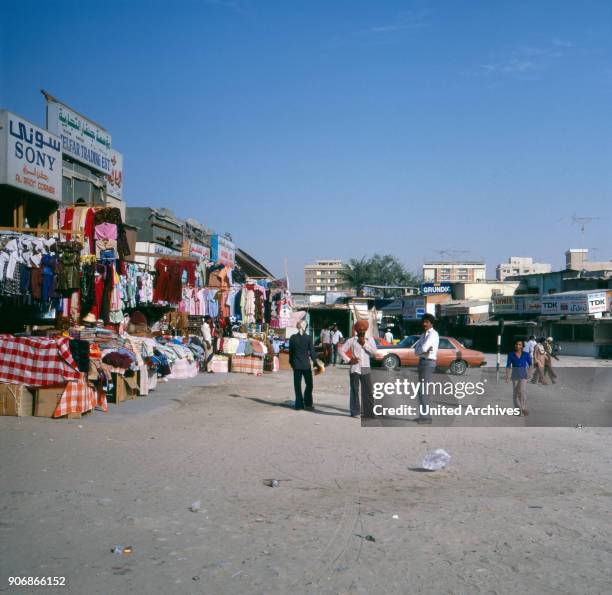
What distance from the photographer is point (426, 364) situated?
460 inches

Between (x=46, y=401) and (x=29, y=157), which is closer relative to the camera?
(x=46, y=401)

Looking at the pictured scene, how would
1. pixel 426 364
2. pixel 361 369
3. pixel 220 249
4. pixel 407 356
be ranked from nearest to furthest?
pixel 426 364 < pixel 361 369 < pixel 407 356 < pixel 220 249

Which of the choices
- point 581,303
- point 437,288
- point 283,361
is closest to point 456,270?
point 437,288

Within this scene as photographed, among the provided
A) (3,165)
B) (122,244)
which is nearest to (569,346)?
(122,244)

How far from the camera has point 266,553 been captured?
493 centimetres

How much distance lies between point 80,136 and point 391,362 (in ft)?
50.7

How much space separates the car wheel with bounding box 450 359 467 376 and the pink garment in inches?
626

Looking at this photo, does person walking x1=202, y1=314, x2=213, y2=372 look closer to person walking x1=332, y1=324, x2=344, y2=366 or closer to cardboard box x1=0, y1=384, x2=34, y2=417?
person walking x1=332, y1=324, x2=344, y2=366

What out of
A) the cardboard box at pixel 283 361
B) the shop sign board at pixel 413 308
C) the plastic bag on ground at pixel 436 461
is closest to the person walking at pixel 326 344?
the cardboard box at pixel 283 361

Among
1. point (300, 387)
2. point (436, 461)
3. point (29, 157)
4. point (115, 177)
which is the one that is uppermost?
point (115, 177)

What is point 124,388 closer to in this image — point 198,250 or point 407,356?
point 198,250

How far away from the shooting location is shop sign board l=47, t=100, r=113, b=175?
16.6 m

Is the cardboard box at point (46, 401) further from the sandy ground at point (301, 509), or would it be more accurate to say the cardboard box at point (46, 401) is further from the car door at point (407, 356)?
the car door at point (407, 356)

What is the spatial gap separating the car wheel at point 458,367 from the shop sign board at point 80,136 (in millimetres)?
14823
